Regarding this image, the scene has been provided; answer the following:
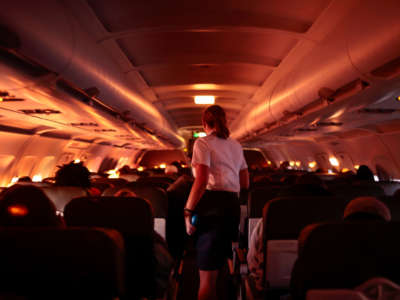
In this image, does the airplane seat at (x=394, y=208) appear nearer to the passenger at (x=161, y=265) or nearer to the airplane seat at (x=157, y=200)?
the passenger at (x=161, y=265)

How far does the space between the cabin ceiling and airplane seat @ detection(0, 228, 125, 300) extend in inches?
138

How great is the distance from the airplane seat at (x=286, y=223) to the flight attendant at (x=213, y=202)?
395 millimetres

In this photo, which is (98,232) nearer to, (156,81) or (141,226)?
(141,226)

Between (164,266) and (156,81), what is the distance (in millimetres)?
6450

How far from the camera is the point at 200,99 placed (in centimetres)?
1126

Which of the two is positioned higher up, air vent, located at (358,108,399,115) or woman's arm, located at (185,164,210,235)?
air vent, located at (358,108,399,115)

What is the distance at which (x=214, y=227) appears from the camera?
3.11 meters

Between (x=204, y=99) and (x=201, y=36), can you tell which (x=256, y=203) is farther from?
(x=204, y=99)

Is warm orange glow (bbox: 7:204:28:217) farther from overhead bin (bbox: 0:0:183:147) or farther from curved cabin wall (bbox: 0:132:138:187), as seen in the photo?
curved cabin wall (bbox: 0:132:138:187)

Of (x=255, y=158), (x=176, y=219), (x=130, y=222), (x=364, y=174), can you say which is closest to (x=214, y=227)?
(x=130, y=222)

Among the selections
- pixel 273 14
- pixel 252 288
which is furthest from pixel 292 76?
pixel 252 288

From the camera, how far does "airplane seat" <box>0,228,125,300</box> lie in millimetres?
1548

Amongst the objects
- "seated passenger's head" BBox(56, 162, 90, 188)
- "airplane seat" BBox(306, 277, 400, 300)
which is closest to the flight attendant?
"airplane seat" BBox(306, 277, 400, 300)

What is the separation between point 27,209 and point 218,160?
5.78 ft
